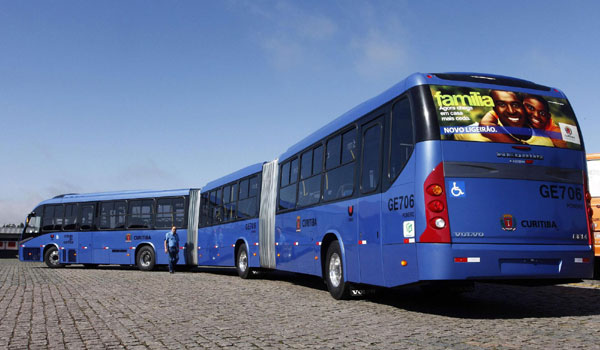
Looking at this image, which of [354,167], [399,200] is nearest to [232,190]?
[354,167]

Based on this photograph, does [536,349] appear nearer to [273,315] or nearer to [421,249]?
[421,249]

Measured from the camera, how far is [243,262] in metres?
17.8

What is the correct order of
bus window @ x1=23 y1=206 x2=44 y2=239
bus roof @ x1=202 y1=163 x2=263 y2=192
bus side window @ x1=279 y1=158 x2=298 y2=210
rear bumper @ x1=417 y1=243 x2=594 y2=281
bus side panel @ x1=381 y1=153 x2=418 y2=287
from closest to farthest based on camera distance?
rear bumper @ x1=417 y1=243 x2=594 y2=281, bus side panel @ x1=381 y1=153 x2=418 y2=287, bus side window @ x1=279 y1=158 x2=298 y2=210, bus roof @ x1=202 y1=163 x2=263 y2=192, bus window @ x1=23 y1=206 x2=44 y2=239

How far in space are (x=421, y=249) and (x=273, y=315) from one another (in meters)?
2.55

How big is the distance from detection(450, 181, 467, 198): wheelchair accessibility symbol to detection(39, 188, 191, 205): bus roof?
666 inches

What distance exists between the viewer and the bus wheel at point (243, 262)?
57.4ft

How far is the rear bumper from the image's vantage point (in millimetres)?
7570

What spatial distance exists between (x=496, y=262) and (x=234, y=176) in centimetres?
1247

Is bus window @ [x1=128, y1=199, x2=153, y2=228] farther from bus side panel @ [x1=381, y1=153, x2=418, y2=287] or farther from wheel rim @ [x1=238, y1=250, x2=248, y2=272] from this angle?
bus side panel @ [x1=381, y1=153, x2=418, y2=287]

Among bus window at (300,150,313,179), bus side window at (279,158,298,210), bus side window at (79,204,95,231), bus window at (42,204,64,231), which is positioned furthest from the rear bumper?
bus window at (42,204,64,231)

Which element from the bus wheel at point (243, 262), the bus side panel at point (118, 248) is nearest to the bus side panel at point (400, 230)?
the bus wheel at point (243, 262)

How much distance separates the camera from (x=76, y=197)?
86.0ft

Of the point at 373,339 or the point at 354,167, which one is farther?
the point at 354,167

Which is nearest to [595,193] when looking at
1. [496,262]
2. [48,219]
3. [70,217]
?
[496,262]
